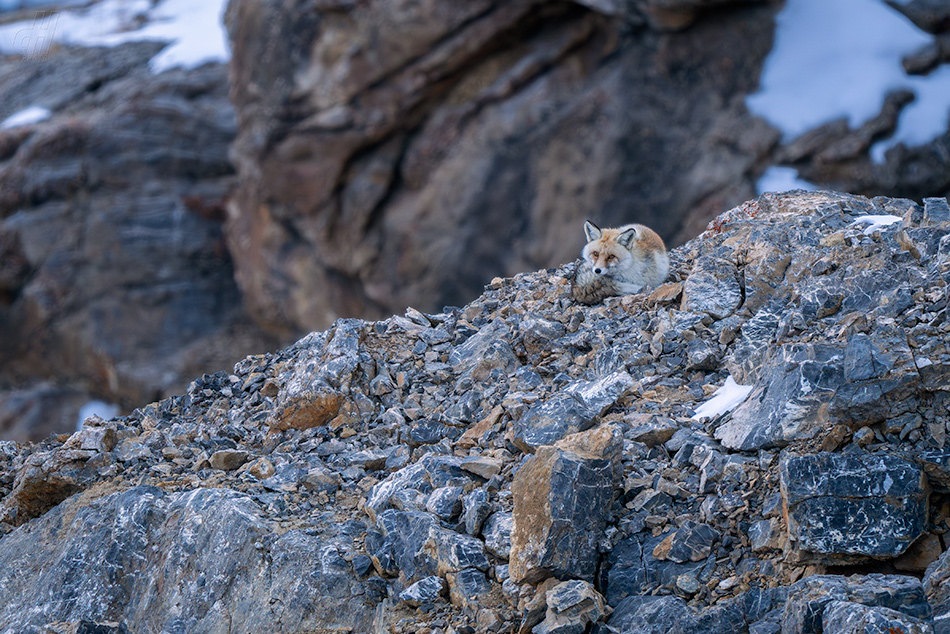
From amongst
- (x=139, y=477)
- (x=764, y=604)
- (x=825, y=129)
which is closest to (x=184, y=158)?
(x=825, y=129)

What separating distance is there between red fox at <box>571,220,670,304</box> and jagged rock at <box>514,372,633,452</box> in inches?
80.2

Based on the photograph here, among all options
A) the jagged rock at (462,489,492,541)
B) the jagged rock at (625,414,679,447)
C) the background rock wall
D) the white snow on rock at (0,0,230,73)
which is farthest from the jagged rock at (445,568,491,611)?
the white snow on rock at (0,0,230,73)

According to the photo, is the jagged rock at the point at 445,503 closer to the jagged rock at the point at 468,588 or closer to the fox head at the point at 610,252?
the jagged rock at the point at 468,588

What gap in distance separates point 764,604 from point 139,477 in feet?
16.5

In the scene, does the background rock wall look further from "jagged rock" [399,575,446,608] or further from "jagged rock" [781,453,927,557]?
"jagged rock" [399,575,446,608]

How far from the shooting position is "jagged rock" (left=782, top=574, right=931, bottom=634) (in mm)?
3449

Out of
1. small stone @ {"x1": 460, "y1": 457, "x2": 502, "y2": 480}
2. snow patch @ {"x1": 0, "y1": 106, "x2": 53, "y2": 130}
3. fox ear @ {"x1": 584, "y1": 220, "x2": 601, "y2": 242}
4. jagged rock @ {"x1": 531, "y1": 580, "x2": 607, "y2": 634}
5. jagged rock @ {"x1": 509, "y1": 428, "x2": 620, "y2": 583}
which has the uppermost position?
jagged rock @ {"x1": 509, "y1": 428, "x2": 620, "y2": 583}

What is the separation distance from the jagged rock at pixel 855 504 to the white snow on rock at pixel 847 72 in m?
17.7

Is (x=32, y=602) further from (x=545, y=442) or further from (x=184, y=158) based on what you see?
(x=184, y=158)

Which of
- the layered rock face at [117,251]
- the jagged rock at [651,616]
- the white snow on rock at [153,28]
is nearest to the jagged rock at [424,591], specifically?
the jagged rock at [651,616]

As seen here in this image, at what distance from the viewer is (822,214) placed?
302 inches

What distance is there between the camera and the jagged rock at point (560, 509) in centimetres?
434

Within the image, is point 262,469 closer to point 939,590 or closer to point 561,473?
point 561,473

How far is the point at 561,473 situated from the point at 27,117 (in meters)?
32.7
